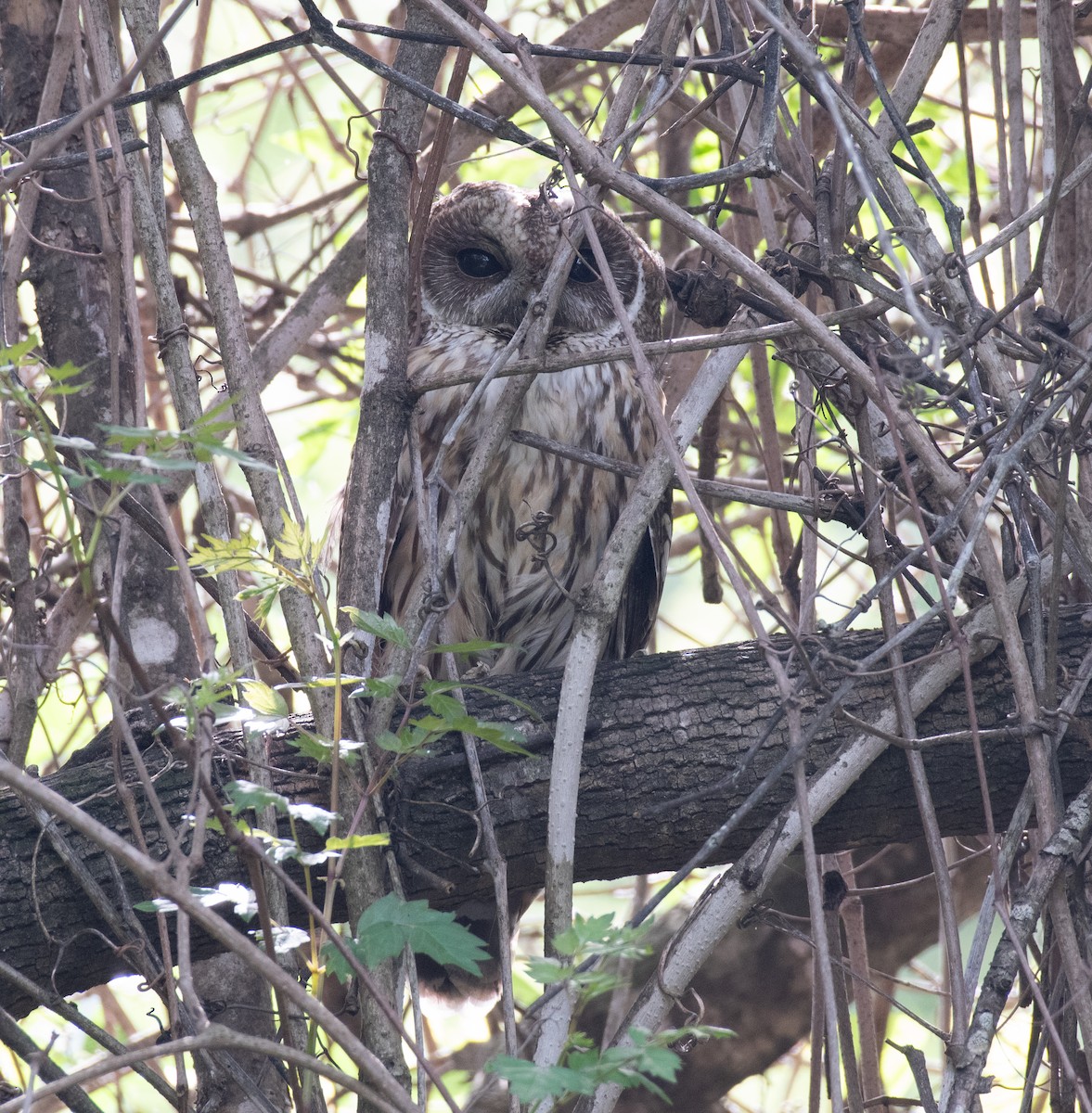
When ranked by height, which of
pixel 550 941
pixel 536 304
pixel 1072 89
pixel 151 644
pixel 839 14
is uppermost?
pixel 839 14

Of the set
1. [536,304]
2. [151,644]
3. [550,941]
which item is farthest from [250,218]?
[550,941]

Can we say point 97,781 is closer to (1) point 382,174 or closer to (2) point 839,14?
(1) point 382,174

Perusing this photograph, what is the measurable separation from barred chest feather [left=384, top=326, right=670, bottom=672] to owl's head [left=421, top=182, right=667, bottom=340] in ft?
0.19

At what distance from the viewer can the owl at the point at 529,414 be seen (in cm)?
274

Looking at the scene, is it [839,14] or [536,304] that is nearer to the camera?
[536,304]

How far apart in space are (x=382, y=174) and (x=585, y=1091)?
1.44 meters

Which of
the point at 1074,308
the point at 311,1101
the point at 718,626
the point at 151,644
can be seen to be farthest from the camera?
the point at 718,626

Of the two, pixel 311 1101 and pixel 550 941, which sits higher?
pixel 550 941

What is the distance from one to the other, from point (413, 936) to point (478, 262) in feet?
6.16

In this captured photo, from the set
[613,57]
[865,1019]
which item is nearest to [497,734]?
[613,57]

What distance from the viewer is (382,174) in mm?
2037

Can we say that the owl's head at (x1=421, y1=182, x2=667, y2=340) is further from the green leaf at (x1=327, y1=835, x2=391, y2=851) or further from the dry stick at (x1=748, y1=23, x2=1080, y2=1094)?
the green leaf at (x1=327, y1=835, x2=391, y2=851)

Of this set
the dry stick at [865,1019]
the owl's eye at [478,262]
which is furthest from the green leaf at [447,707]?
the owl's eye at [478,262]

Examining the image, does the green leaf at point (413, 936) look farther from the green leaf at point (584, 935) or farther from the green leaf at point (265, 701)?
the green leaf at point (265, 701)
